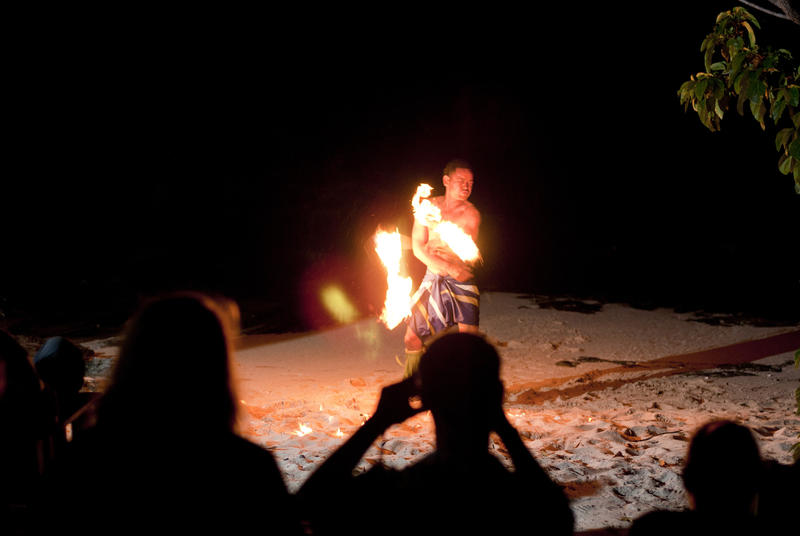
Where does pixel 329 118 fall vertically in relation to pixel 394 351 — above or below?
above

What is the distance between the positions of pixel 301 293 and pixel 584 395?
33.7ft

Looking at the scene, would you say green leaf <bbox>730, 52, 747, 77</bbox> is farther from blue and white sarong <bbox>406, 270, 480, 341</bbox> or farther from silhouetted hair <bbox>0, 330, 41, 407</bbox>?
blue and white sarong <bbox>406, 270, 480, 341</bbox>

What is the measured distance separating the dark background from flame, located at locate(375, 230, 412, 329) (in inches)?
400

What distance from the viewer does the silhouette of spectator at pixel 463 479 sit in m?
1.61

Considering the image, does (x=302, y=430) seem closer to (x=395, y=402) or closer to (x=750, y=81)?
(x=395, y=402)

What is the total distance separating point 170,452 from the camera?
4.92 ft

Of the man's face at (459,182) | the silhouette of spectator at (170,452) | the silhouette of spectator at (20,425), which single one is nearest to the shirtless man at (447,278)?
the man's face at (459,182)

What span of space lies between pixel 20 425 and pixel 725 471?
7.41 ft

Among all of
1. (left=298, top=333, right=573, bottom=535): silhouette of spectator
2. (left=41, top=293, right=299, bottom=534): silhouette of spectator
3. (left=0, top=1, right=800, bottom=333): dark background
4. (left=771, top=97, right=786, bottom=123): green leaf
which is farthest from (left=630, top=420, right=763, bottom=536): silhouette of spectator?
(left=0, top=1, right=800, bottom=333): dark background

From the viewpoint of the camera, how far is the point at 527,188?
20.8 meters

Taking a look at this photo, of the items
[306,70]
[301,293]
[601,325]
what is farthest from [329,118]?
[601,325]

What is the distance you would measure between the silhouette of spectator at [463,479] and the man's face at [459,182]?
4513 mm

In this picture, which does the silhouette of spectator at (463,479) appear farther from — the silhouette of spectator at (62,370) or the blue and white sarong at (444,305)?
the blue and white sarong at (444,305)

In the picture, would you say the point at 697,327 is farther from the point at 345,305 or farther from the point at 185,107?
the point at 185,107
